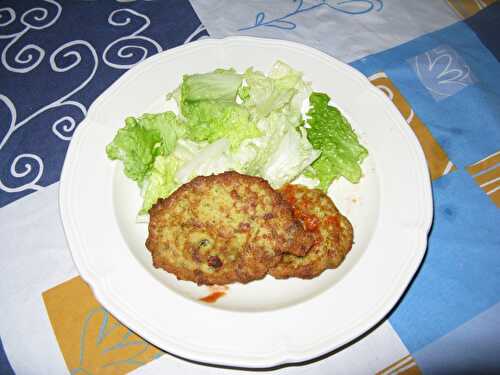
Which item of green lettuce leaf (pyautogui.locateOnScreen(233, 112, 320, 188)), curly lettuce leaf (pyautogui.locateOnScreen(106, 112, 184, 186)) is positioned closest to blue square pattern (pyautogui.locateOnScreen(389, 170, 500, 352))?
green lettuce leaf (pyautogui.locateOnScreen(233, 112, 320, 188))

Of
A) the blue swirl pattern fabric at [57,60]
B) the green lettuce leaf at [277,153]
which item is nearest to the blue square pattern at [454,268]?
the green lettuce leaf at [277,153]

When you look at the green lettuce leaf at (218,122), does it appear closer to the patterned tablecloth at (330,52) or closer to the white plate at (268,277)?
the white plate at (268,277)

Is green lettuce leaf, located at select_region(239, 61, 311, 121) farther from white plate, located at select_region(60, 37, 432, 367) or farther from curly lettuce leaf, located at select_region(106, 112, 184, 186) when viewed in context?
curly lettuce leaf, located at select_region(106, 112, 184, 186)

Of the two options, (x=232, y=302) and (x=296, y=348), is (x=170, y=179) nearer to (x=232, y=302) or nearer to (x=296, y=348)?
(x=232, y=302)

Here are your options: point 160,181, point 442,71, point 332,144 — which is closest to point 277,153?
point 332,144

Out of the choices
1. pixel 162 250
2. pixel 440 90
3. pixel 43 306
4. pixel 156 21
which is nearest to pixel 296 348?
pixel 162 250

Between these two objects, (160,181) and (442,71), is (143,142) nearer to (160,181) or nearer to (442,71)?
(160,181)
